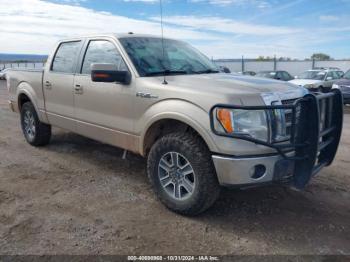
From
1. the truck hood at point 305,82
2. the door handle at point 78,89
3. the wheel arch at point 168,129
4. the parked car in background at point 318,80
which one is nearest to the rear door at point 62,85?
the door handle at point 78,89

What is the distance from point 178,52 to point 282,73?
16917 mm

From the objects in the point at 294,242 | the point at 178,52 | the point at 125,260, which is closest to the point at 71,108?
the point at 178,52

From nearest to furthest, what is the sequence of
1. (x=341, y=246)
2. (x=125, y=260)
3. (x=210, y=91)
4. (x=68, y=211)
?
(x=125, y=260)
(x=341, y=246)
(x=210, y=91)
(x=68, y=211)

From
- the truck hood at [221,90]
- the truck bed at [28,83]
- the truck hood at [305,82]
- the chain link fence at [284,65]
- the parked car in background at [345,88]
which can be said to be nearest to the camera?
the truck hood at [221,90]

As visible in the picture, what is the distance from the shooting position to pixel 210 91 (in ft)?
11.6

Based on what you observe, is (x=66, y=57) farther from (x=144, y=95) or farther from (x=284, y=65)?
(x=284, y=65)

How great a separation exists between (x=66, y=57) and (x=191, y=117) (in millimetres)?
2898

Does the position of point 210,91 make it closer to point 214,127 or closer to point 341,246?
point 214,127

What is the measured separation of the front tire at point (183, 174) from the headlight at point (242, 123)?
0.37m

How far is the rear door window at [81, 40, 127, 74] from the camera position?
180 inches

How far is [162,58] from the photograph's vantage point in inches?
183

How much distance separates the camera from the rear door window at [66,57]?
17.6 ft

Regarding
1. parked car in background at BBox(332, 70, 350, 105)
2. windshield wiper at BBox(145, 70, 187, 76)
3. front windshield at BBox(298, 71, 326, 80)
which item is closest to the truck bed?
windshield wiper at BBox(145, 70, 187, 76)

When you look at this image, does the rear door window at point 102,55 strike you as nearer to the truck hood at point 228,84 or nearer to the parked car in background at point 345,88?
the truck hood at point 228,84
